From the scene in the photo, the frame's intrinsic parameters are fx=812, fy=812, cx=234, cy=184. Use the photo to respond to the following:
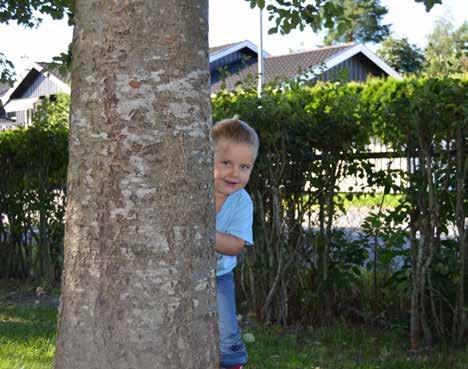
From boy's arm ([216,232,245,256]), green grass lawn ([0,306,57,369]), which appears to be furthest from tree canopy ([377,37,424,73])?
boy's arm ([216,232,245,256])

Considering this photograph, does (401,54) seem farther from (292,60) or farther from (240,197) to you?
(240,197)

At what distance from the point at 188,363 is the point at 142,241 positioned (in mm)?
412

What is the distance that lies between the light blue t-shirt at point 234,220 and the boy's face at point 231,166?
9cm

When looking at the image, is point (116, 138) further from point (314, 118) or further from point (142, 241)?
point (314, 118)

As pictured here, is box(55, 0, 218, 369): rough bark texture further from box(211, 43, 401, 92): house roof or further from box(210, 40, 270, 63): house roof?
box(210, 40, 270, 63): house roof

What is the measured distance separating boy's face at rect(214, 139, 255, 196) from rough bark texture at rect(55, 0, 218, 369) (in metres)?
1.09

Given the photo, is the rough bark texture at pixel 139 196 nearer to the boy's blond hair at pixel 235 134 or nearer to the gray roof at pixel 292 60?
the boy's blond hair at pixel 235 134

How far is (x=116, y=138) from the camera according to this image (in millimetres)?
2471

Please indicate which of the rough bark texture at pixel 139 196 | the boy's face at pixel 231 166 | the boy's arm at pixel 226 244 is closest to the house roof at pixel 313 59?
the boy's face at pixel 231 166

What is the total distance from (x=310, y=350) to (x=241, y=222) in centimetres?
222

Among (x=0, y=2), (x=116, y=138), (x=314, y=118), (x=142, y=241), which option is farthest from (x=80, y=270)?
(x=0, y=2)

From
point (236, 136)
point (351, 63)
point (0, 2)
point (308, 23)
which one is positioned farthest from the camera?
point (351, 63)

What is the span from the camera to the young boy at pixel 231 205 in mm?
3650

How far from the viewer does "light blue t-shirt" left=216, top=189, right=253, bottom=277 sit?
3650mm
